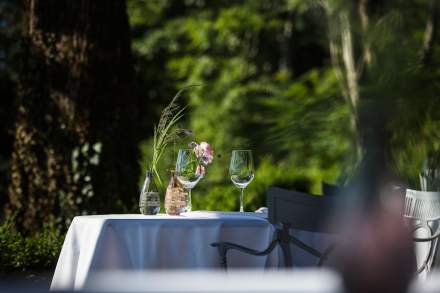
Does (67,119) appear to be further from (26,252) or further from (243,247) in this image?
(243,247)

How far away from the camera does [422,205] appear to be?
16.7ft

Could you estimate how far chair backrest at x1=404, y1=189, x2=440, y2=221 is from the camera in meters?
4.83

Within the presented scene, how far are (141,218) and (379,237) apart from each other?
3054 mm

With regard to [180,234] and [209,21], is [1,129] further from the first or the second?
[180,234]

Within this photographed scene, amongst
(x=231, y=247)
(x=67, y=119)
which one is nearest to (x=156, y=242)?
(x=231, y=247)

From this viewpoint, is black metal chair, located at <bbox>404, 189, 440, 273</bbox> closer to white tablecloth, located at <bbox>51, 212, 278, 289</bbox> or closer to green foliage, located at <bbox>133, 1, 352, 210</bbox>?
white tablecloth, located at <bbox>51, 212, 278, 289</bbox>

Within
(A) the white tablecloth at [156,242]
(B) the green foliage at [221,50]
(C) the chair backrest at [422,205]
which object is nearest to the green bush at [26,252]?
(A) the white tablecloth at [156,242]

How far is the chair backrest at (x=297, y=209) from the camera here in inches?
139

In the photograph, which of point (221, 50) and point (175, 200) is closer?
point (175, 200)

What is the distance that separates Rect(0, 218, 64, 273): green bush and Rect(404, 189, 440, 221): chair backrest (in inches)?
105

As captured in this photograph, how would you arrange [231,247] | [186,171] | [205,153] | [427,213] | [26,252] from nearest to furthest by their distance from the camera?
[231,247]
[186,171]
[205,153]
[427,213]
[26,252]

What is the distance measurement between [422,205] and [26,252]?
290 centimetres

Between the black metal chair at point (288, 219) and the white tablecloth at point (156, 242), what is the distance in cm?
10

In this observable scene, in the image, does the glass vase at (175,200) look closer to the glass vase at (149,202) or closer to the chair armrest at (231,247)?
the glass vase at (149,202)
